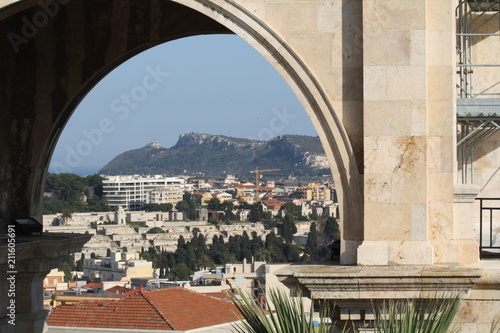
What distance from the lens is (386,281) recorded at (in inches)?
338

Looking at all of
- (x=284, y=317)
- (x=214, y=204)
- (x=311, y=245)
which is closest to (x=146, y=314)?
(x=284, y=317)

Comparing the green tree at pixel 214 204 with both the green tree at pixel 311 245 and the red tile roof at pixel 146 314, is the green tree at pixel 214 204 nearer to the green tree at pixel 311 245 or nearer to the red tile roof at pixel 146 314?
the green tree at pixel 311 245

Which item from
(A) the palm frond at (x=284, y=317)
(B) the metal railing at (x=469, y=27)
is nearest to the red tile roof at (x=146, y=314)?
(B) the metal railing at (x=469, y=27)

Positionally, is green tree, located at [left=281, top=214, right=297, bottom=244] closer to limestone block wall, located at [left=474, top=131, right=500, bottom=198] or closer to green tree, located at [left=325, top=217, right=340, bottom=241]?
green tree, located at [left=325, top=217, right=340, bottom=241]

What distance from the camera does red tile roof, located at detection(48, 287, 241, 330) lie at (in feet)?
96.9

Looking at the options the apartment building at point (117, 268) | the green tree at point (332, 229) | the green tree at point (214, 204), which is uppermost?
the green tree at point (214, 204)

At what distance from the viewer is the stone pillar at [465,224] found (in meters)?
8.96

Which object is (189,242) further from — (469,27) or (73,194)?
(469,27)

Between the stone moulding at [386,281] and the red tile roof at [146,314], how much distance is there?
19.7 meters

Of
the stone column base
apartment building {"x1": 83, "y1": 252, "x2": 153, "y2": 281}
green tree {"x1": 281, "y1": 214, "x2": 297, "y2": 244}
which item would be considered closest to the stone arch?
the stone column base

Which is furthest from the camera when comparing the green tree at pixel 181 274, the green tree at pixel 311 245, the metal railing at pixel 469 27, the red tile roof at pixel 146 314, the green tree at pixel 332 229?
the green tree at pixel 332 229

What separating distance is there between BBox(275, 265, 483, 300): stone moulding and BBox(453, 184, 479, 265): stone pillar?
1.39 feet

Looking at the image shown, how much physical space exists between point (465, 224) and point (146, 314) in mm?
22427

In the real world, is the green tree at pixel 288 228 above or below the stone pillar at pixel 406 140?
below
